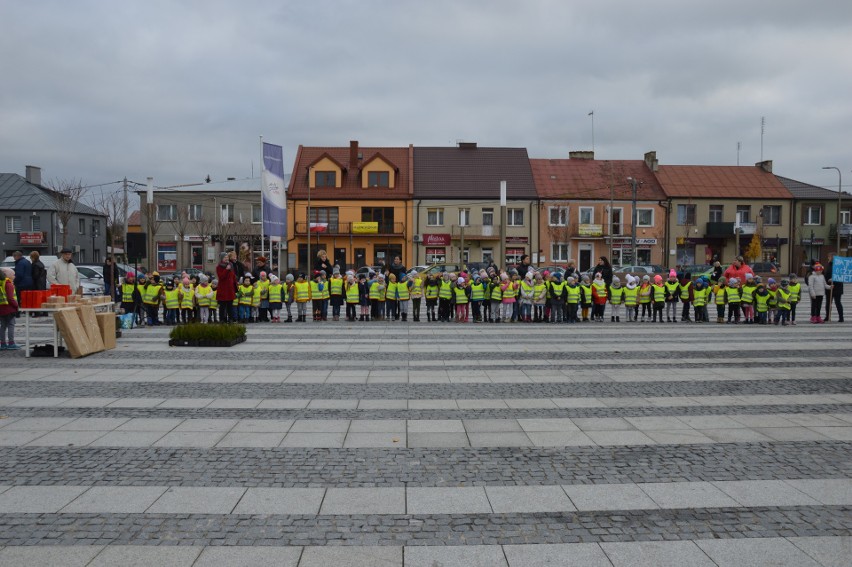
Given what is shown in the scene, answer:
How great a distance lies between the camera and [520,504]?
16.8ft

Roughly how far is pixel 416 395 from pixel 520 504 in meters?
4.04

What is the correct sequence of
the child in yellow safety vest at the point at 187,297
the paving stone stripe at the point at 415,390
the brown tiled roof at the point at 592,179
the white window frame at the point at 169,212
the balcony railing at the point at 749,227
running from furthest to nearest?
the white window frame at the point at 169,212, the balcony railing at the point at 749,227, the brown tiled roof at the point at 592,179, the child in yellow safety vest at the point at 187,297, the paving stone stripe at the point at 415,390

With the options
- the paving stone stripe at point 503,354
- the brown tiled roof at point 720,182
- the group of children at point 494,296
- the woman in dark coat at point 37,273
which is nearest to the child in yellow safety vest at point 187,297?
the group of children at point 494,296

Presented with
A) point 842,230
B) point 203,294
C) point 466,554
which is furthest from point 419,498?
point 842,230

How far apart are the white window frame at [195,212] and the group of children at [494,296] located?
3632cm

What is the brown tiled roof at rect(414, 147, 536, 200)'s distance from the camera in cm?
5275

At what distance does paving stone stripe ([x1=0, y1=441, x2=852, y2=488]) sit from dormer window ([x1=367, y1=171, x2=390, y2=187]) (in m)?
47.7

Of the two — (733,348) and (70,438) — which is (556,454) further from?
(733,348)

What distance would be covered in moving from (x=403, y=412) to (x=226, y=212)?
49981 mm

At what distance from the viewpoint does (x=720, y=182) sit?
5578cm

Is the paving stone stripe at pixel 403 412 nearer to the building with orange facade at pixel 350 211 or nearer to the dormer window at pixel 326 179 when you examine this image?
the building with orange facade at pixel 350 211

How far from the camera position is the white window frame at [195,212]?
178 feet

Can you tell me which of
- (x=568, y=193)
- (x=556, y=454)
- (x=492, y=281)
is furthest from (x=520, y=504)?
(x=568, y=193)

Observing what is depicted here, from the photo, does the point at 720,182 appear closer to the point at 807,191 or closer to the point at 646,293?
the point at 807,191
